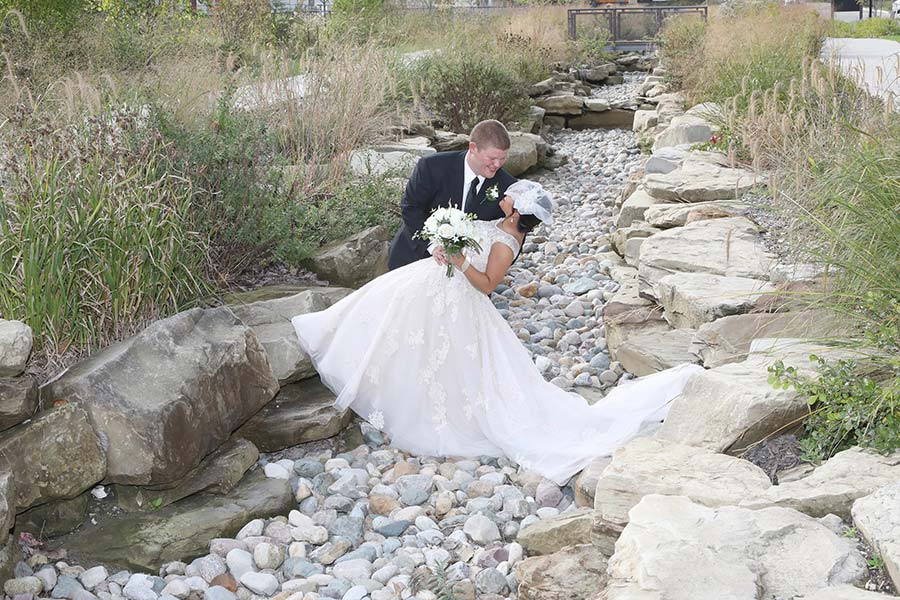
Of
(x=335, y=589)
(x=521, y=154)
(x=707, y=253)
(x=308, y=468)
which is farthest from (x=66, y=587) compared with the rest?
(x=521, y=154)

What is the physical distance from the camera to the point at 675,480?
308cm

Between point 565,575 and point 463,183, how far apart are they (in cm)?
236

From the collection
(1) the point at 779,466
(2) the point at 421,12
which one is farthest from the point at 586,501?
(2) the point at 421,12

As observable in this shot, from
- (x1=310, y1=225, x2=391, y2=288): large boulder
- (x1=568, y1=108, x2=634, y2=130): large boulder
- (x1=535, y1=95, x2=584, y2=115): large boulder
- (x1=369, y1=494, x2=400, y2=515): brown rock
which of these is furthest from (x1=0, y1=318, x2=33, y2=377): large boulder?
(x1=568, y1=108, x2=634, y2=130): large boulder

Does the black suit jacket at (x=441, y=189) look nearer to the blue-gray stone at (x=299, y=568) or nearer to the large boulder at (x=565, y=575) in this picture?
the blue-gray stone at (x=299, y=568)

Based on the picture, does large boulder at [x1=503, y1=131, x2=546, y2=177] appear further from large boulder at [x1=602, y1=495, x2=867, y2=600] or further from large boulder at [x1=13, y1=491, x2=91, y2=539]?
large boulder at [x1=602, y1=495, x2=867, y2=600]

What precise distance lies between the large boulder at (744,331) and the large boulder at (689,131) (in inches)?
178

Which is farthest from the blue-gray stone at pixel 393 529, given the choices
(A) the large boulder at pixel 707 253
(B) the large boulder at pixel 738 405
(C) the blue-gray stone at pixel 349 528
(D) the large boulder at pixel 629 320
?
(A) the large boulder at pixel 707 253

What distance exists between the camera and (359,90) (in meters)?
8.00

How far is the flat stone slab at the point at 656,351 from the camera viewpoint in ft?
15.0

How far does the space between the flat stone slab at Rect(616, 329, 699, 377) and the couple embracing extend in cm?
32

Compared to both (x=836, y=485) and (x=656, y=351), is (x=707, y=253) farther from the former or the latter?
(x=836, y=485)

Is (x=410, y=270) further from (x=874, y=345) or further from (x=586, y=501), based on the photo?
(x=874, y=345)

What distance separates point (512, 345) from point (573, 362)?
36.9 inches
